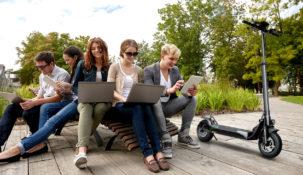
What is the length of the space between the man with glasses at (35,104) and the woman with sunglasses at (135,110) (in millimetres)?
905

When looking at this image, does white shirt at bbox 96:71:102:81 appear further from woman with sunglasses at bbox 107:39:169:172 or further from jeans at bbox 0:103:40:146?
jeans at bbox 0:103:40:146

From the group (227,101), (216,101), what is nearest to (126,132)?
(216,101)

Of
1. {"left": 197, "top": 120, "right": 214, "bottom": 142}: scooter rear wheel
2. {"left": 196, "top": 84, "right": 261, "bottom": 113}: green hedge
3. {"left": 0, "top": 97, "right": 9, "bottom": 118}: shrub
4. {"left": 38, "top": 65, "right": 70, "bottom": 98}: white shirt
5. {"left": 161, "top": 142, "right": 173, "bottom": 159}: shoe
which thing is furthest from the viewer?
{"left": 196, "top": 84, "right": 261, "bottom": 113}: green hedge

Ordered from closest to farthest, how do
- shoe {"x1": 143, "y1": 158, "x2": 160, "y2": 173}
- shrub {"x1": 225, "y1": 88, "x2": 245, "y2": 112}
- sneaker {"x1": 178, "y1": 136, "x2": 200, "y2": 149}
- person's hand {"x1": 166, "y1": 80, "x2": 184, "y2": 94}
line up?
1. shoe {"x1": 143, "y1": 158, "x2": 160, "y2": 173}
2. person's hand {"x1": 166, "y1": 80, "x2": 184, "y2": 94}
3. sneaker {"x1": 178, "y1": 136, "x2": 200, "y2": 149}
4. shrub {"x1": 225, "y1": 88, "x2": 245, "y2": 112}

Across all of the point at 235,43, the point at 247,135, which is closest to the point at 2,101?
the point at 247,135

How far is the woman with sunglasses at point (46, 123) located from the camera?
10.5 feet

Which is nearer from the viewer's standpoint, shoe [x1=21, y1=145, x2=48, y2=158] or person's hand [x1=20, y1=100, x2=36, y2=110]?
shoe [x1=21, y1=145, x2=48, y2=158]

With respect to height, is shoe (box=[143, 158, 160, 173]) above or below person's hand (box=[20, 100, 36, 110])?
below

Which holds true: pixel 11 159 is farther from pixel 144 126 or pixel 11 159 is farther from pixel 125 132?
pixel 144 126

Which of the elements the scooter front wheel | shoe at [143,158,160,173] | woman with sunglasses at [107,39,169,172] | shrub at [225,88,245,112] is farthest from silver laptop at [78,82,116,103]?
shrub at [225,88,245,112]

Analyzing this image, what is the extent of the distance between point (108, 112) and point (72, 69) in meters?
0.99

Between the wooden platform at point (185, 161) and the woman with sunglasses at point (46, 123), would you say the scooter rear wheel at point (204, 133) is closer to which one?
the wooden platform at point (185, 161)

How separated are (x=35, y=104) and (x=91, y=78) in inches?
29.6

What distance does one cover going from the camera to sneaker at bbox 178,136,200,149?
3791 millimetres
